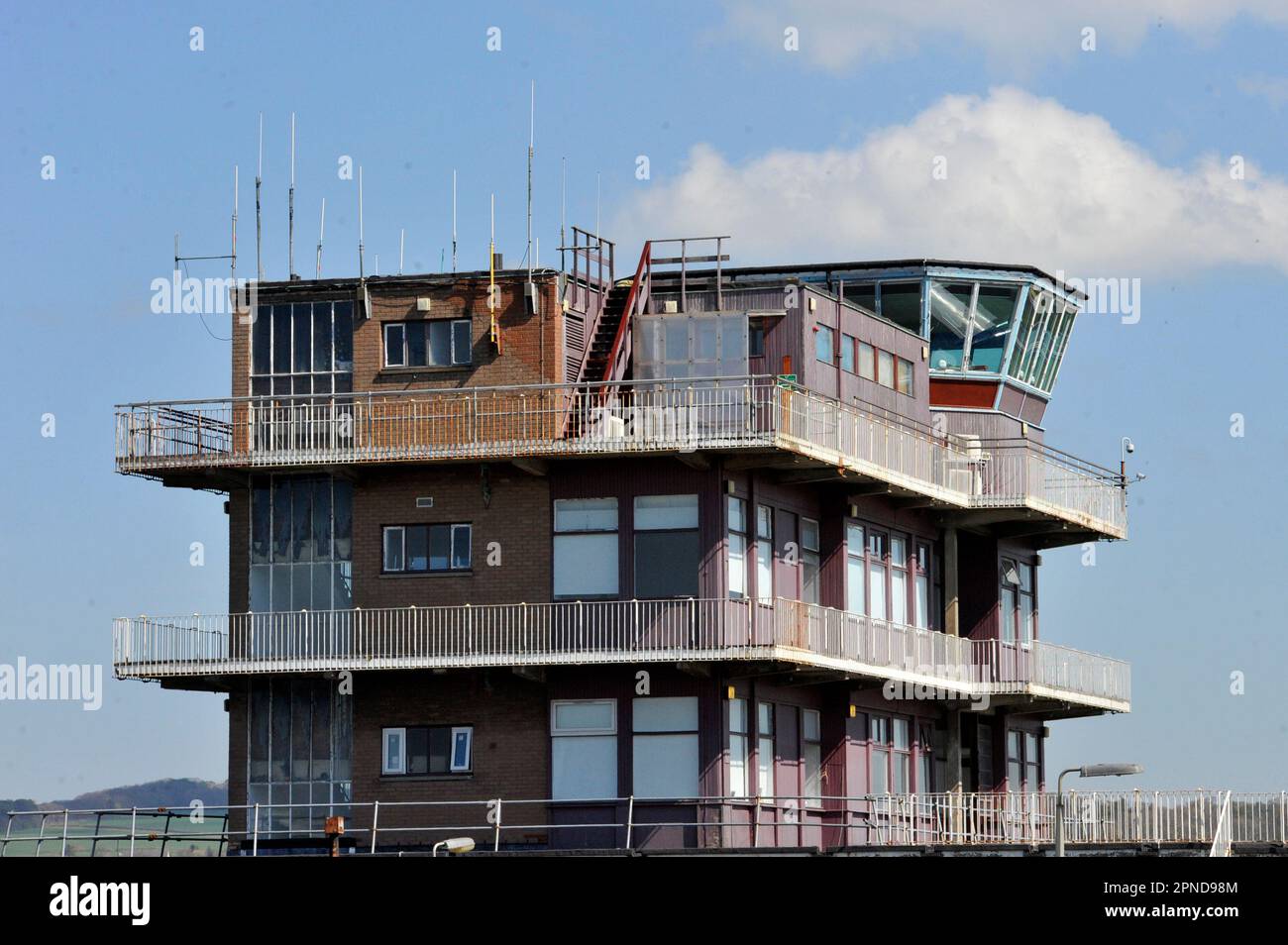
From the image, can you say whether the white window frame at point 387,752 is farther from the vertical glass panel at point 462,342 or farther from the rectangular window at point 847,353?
the rectangular window at point 847,353

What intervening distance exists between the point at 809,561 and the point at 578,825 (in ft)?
28.0

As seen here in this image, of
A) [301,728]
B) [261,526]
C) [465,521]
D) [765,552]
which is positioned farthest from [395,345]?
[765,552]

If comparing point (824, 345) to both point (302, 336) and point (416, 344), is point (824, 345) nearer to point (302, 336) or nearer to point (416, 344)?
point (416, 344)

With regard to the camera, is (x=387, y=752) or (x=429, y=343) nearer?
(x=387, y=752)

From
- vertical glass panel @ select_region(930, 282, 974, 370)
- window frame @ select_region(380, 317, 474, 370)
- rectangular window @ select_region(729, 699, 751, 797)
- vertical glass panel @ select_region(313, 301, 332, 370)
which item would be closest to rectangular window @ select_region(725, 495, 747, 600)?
rectangular window @ select_region(729, 699, 751, 797)

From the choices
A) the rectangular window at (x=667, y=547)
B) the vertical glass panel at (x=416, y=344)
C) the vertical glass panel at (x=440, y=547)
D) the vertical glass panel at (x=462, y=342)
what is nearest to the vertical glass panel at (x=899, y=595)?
the rectangular window at (x=667, y=547)

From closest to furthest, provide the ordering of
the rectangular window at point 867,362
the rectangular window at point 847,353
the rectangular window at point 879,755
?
1. the rectangular window at point 879,755
2. the rectangular window at point 847,353
3. the rectangular window at point 867,362

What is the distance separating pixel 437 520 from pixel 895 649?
11.0m

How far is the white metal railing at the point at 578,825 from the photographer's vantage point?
49000 mm

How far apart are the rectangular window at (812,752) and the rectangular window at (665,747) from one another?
162 inches

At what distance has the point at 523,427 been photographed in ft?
167

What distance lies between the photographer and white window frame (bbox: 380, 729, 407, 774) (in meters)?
51.4
